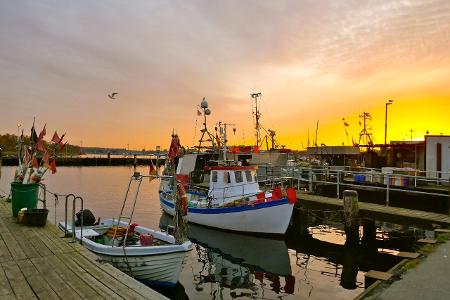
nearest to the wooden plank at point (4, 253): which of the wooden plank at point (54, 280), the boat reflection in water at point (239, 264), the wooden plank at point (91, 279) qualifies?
the wooden plank at point (54, 280)

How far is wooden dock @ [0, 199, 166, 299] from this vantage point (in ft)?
22.0

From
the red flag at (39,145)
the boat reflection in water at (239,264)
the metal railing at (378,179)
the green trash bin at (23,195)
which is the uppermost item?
the red flag at (39,145)

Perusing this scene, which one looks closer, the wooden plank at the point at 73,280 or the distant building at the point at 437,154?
the wooden plank at the point at 73,280

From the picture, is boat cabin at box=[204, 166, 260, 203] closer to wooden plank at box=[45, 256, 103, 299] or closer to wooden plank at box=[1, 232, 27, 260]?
wooden plank at box=[1, 232, 27, 260]

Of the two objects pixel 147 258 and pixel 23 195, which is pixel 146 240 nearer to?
pixel 147 258

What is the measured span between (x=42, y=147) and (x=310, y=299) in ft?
35.3

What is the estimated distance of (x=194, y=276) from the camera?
12992mm

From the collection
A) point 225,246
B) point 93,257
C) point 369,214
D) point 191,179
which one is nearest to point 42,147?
point 93,257

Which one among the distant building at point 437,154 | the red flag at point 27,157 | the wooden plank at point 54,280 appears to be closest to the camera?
the wooden plank at point 54,280

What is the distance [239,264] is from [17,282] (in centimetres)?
889

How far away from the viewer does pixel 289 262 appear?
1472 cm

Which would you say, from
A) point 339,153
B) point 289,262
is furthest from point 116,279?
point 339,153

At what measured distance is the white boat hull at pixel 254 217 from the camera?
17312mm

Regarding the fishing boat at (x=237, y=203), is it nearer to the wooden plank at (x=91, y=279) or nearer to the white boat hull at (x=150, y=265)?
the white boat hull at (x=150, y=265)
